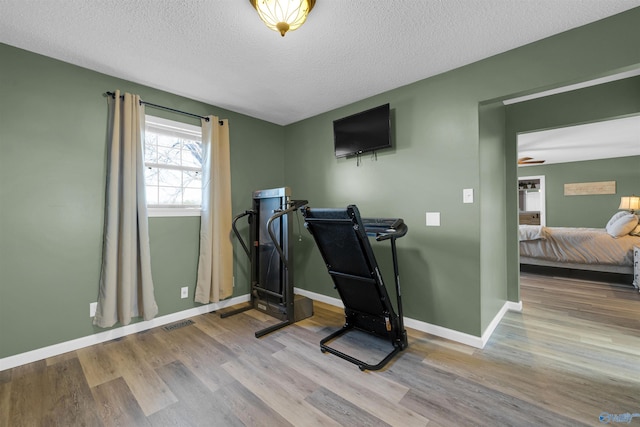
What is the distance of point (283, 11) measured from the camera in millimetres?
1596

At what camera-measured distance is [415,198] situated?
2838mm

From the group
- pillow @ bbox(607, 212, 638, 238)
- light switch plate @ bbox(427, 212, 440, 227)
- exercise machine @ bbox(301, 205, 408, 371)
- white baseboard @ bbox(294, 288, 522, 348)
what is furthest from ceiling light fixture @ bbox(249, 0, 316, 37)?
pillow @ bbox(607, 212, 638, 238)

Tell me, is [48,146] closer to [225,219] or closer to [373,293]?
[225,219]

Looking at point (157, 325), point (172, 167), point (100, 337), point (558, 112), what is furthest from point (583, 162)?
point (100, 337)

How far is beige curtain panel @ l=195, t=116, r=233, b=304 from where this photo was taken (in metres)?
3.17

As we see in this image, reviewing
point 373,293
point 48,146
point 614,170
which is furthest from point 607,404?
point 614,170

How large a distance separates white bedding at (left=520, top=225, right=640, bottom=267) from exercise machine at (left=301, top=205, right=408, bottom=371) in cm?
448

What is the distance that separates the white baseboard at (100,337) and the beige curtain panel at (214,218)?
7.3 inches

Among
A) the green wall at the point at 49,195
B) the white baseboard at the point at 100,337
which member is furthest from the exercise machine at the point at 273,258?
the green wall at the point at 49,195

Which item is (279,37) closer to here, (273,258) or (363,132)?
(363,132)

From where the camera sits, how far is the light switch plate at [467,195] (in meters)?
2.47

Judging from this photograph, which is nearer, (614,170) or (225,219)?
(225,219)

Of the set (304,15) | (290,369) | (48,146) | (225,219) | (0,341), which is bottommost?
(290,369)

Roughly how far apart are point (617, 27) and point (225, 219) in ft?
12.6
